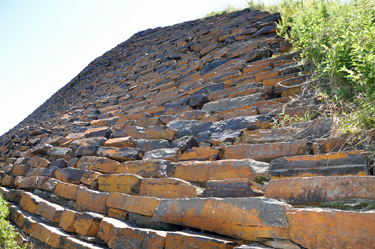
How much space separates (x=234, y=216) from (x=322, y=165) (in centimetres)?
55

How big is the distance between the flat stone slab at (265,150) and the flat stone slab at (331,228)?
1.59 ft

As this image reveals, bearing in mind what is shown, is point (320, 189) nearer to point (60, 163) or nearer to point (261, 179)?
point (261, 179)

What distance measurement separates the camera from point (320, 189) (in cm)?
129

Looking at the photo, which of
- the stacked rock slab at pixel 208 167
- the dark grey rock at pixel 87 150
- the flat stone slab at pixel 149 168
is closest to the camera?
the stacked rock slab at pixel 208 167

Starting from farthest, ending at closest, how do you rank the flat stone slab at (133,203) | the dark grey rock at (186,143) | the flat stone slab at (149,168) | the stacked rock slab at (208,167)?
1. the dark grey rock at (186,143)
2. the flat stone slab at (149,168)
3. the flat stone slab at (133,203)
4. the stacked rock slab at (208,167)

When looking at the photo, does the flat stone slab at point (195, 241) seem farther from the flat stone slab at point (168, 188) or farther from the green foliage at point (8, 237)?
the green foliage at point (8, 237)

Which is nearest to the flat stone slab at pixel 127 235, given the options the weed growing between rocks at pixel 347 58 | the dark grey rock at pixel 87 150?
the dark grey rock at pixel 87 150

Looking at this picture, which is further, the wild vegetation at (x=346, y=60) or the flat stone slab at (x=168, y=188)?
the flat stone slab at (x=168, y=188)

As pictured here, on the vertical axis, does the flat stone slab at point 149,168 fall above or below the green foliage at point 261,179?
above

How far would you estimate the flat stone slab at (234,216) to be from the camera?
1296 mm

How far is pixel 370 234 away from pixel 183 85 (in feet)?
9.67

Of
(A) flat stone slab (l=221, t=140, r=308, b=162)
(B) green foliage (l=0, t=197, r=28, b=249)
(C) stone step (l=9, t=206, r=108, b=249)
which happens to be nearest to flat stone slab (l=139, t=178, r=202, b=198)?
(A) flat stone slab (l=221, t=140, r=308, b=162)

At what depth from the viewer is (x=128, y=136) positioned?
2969 mm

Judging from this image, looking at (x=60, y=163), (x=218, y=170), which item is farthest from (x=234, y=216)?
(x=60, y=163)
